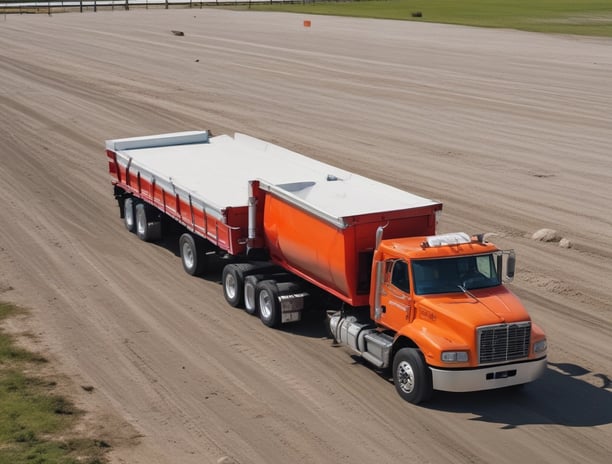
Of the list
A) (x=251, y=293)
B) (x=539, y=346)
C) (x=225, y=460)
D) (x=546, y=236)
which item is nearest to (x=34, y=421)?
(x=225, y=460)

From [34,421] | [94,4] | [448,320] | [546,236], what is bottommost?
[546,236]

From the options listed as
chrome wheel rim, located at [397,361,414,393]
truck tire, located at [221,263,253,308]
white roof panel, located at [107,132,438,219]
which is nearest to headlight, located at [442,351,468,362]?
chrome wheel rim, located at [397,361,414,393]

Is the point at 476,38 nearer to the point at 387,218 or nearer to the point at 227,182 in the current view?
the point at 227,182

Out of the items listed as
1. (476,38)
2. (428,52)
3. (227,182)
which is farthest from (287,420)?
(476,38)

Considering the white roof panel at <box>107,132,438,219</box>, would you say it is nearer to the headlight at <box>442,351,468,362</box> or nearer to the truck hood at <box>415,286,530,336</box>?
the truck hood at <box>415,286,530,336</box>

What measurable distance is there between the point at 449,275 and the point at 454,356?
1.46 metres

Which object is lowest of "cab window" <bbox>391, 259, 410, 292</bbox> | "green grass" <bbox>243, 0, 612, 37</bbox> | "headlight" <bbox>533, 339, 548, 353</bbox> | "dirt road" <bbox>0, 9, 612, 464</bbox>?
"dirt road" <bbox>0, 9, 612, 464</bbox>

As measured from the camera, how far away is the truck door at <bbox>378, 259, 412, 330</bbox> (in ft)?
54.3

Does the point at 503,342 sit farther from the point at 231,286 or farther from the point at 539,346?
the point at 231,286

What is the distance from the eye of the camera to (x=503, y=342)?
623 inches

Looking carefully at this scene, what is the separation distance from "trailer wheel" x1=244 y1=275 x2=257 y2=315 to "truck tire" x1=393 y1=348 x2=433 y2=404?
4.30 m

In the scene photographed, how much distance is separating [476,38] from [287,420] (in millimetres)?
63125

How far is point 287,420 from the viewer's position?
1587 cm

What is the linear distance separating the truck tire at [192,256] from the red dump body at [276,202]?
1.67 feet
